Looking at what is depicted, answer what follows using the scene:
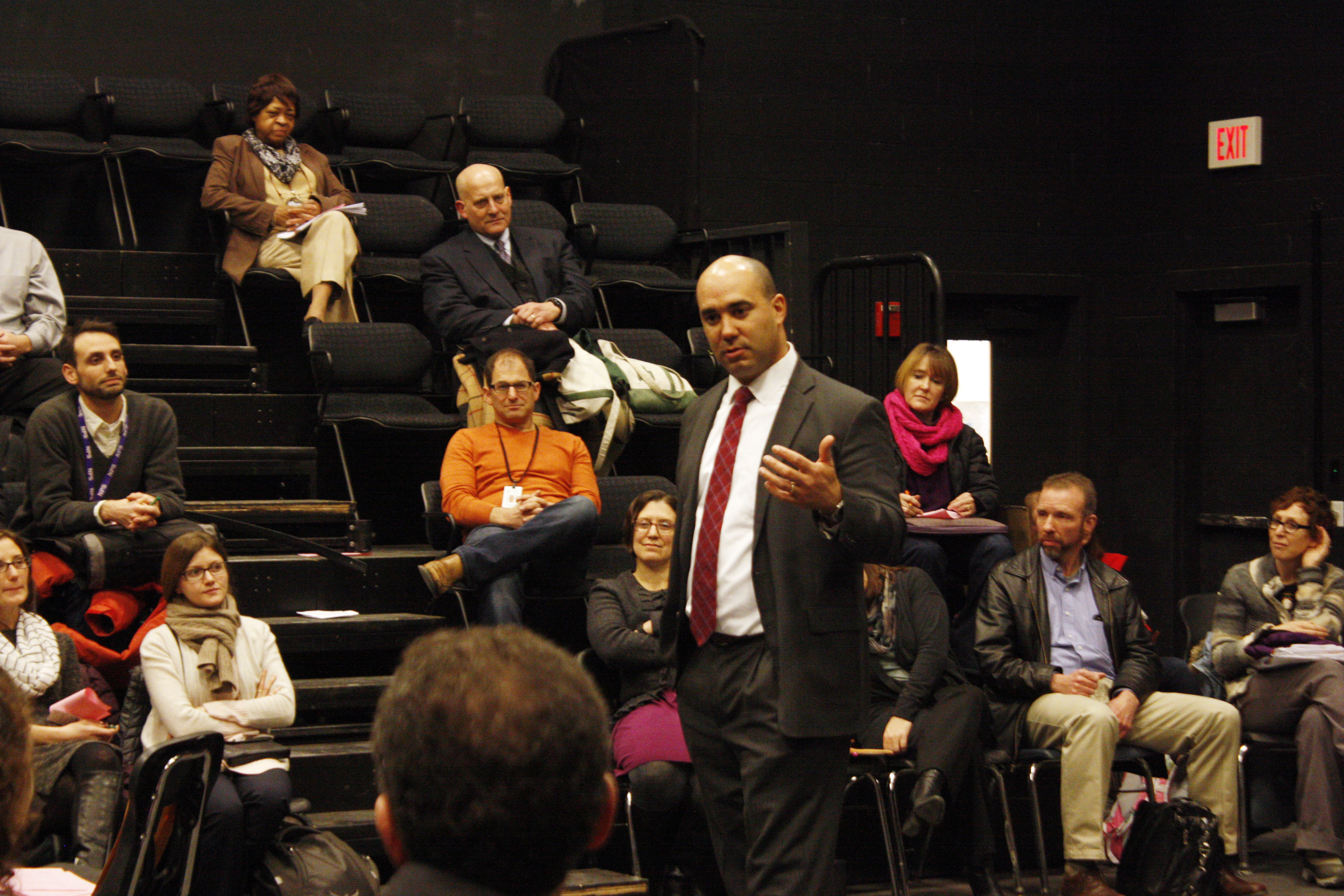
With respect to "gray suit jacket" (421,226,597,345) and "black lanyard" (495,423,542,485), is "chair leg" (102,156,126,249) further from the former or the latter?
"black lanyard" (495,423,542,485)

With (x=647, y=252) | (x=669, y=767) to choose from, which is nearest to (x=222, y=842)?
(x=669, y=767)

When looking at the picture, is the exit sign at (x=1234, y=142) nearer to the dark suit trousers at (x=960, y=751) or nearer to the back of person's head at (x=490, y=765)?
the dark suit trousers at (x=960, y=751)

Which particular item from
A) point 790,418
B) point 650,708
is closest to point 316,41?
point 650,708

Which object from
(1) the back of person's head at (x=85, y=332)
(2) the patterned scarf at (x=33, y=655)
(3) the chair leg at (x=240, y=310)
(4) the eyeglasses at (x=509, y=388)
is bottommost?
(2) the patterned scarf at (x=33, y=655)

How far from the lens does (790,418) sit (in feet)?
9.63

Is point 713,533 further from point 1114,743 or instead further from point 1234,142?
point 1234,142

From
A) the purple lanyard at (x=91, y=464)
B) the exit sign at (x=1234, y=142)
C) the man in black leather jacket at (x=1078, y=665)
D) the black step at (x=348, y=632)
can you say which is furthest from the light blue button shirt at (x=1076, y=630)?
the exit sign at (x=1234, y=142)

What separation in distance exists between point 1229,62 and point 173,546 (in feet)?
19.3

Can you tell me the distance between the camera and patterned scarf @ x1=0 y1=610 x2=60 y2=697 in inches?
149

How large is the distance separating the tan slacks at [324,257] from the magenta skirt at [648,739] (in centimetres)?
210

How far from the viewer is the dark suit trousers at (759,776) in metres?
2.79

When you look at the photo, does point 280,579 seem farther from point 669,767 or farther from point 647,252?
point 647,252

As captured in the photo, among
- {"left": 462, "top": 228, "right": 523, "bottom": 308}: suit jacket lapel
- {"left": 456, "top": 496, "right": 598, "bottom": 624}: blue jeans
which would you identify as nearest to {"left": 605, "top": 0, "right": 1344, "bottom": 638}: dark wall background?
{"left": 462, "top": 228, "right": 523, "bottom": 308}: suit jacket lapel

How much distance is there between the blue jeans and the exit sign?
4.33m
